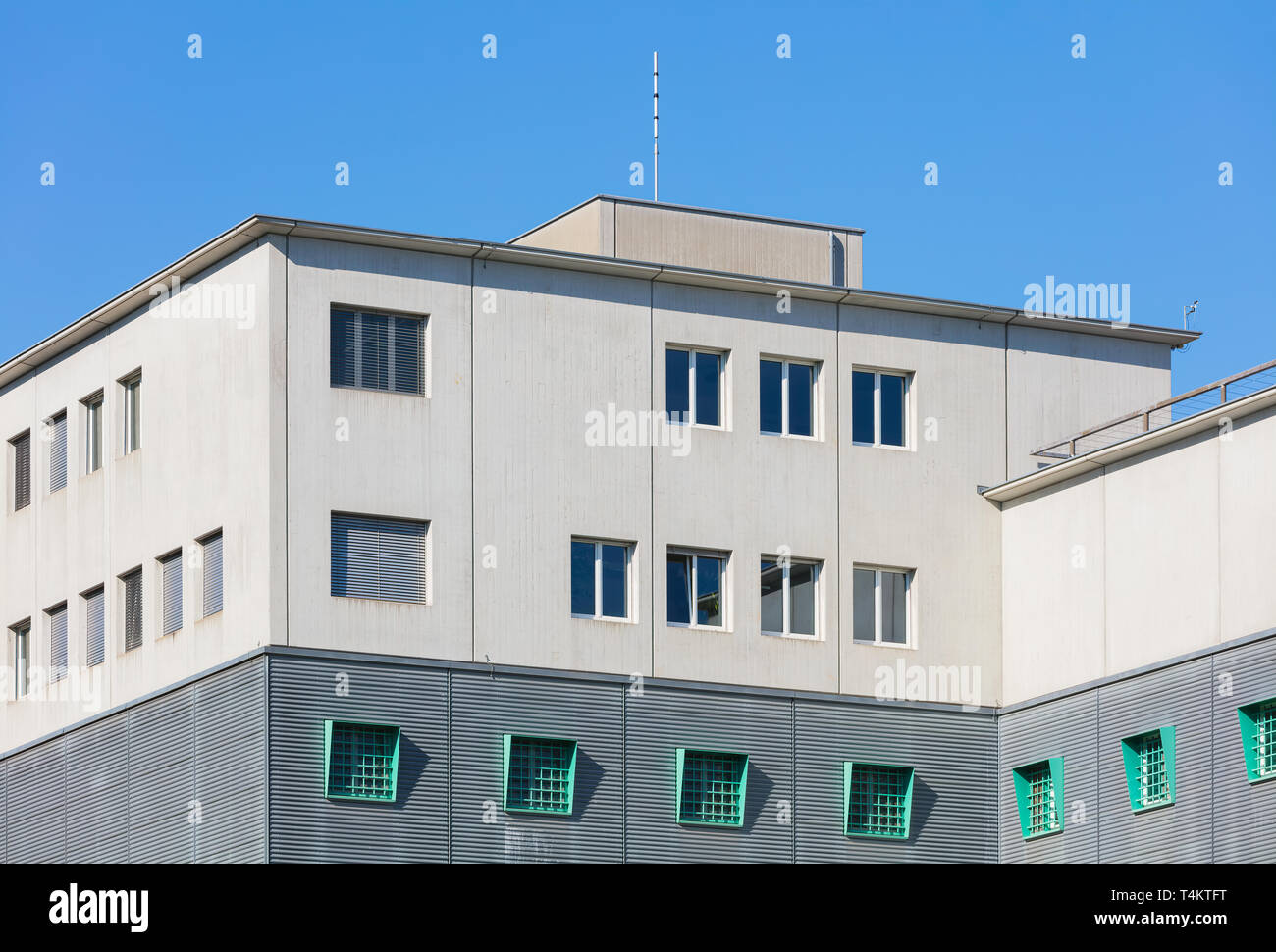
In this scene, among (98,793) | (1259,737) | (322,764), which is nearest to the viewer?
(1259,737)

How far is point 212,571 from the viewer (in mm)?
46062

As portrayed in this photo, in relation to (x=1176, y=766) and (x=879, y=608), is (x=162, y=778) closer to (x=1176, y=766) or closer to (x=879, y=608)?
(x=879, y=608)

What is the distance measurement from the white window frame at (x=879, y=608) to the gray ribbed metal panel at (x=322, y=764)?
8.72m

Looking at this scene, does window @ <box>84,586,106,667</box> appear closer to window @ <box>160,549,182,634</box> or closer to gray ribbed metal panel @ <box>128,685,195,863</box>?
window @ <box>160,549,182,634</box>

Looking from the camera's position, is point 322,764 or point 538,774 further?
point 538,774

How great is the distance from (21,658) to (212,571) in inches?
334

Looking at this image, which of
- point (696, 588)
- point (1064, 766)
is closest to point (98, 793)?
point (696, 588)

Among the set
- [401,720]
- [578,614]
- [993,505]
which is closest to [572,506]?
[578,614]

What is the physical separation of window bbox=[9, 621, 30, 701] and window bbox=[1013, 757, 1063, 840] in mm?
19926

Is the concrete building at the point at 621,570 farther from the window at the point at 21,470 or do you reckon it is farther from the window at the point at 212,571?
the window at the point at 21,470

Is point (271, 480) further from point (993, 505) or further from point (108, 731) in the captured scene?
point (993, 505)

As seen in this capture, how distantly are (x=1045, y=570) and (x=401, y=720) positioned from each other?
12672 millimetres

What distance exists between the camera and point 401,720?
44.8 m

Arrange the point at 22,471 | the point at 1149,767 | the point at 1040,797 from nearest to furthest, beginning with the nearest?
the point at 1149,767 → the point at 1040,797 → the point at 22,471
